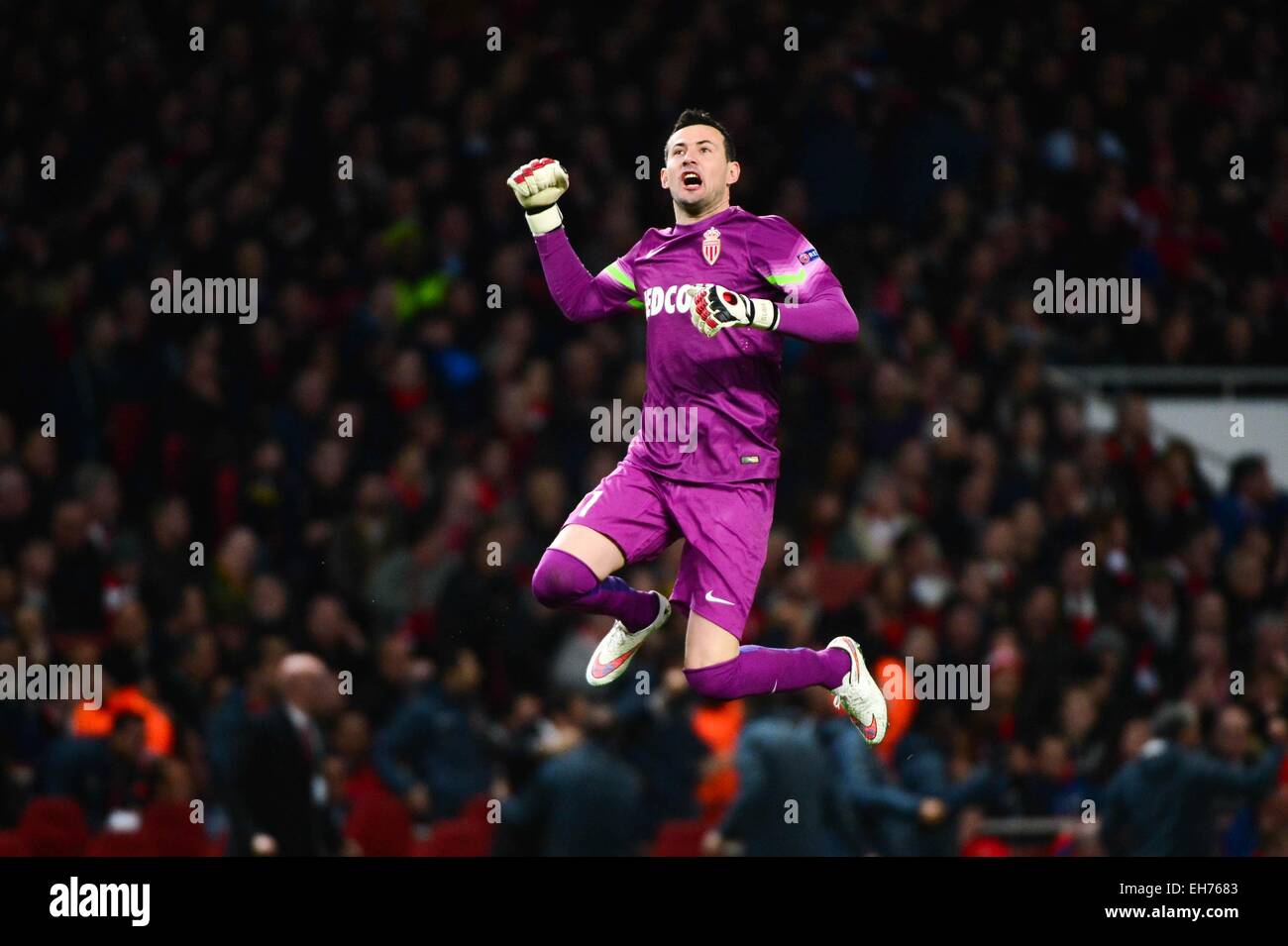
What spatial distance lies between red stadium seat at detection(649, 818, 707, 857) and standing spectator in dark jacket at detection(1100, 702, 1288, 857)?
6.57 ft

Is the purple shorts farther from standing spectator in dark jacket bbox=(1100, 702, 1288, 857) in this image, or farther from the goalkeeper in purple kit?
standing spectator in dark jacket bbox=(1100, 702, 1288, 857)

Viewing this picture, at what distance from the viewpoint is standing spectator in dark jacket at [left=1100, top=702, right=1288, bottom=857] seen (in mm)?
9422

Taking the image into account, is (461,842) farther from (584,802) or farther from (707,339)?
(707,339)

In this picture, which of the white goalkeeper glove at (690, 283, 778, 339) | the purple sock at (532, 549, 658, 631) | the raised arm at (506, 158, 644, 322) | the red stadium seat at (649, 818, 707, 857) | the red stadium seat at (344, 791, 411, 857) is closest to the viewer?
the white goalkeeper glove at (690, 283, 778, 339)

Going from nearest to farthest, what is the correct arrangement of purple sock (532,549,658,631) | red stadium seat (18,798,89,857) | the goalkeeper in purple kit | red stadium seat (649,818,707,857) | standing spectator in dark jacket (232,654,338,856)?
purple sock (532,549,658,631)
the goalkeeper in purple kit
standing spectator in dark jacket (232,654,338,856)
red stadium seat (18,798,89,857)
red stadium seat (649,818,707,857)

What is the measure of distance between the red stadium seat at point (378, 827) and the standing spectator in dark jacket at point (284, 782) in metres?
0.27

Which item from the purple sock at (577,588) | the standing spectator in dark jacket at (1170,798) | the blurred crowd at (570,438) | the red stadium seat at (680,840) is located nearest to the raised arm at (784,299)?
the purple sock at (577,588)

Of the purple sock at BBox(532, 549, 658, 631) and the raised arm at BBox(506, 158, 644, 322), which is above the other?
the raised arm at BBox(506, 158, 644, 322)

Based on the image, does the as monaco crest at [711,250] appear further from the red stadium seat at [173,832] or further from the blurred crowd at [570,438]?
the red stadium seat at [173,832]

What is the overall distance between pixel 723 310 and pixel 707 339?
21.0 inches

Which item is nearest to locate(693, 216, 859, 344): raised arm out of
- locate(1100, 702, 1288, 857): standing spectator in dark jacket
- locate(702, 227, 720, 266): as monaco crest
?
locate(702, 227, 720, 266): as monaco crest
